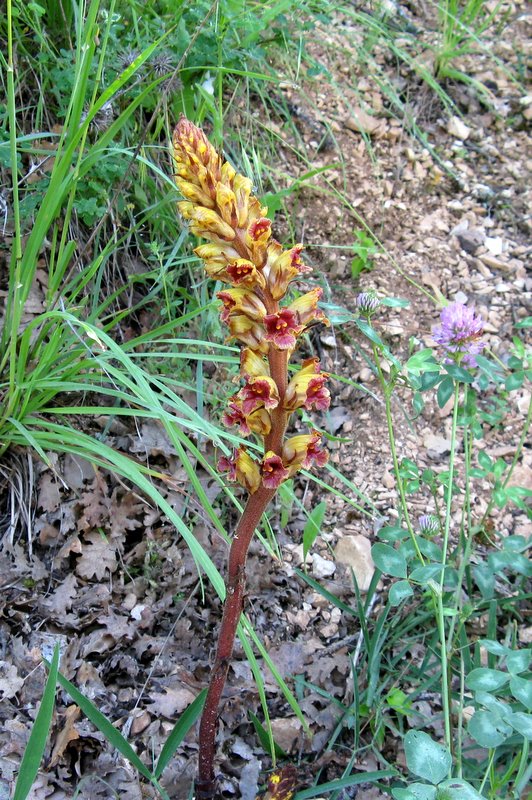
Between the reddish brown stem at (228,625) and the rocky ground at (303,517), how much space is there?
0.18 m

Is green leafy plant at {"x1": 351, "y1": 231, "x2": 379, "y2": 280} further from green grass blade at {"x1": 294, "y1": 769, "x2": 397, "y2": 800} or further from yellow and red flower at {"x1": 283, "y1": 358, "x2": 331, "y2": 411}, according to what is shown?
green grass blade at {"x1": 294, "y1": 769, "x2": 397, "y2": 800}

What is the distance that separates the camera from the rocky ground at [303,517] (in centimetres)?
191

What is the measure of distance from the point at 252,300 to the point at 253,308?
16 mm

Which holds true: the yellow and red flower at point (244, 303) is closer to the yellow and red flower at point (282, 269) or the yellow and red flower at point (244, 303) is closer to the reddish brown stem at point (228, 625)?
the yellow and red flower at point (282, 269)

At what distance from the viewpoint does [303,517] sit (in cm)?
254

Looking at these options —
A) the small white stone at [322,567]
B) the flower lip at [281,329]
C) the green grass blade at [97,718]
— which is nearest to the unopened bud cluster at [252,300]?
the flower lip at [281,329]

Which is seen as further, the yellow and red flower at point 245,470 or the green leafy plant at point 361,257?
the green leafy plant at point 361,257

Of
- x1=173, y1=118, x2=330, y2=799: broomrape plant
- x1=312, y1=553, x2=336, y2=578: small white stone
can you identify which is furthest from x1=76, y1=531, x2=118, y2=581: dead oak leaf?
x1=173, y1=118, x2=330, y2=799: broomrape plant

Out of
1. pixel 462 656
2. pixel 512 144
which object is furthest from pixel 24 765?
pixel 512 144

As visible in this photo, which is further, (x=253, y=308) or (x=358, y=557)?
(x=358, y=557)

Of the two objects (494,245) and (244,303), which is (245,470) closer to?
(244,303)

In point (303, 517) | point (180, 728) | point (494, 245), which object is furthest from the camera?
point (494, 245)

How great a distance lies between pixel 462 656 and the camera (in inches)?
74.4

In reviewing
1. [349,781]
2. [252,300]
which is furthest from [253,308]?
[349,781]
